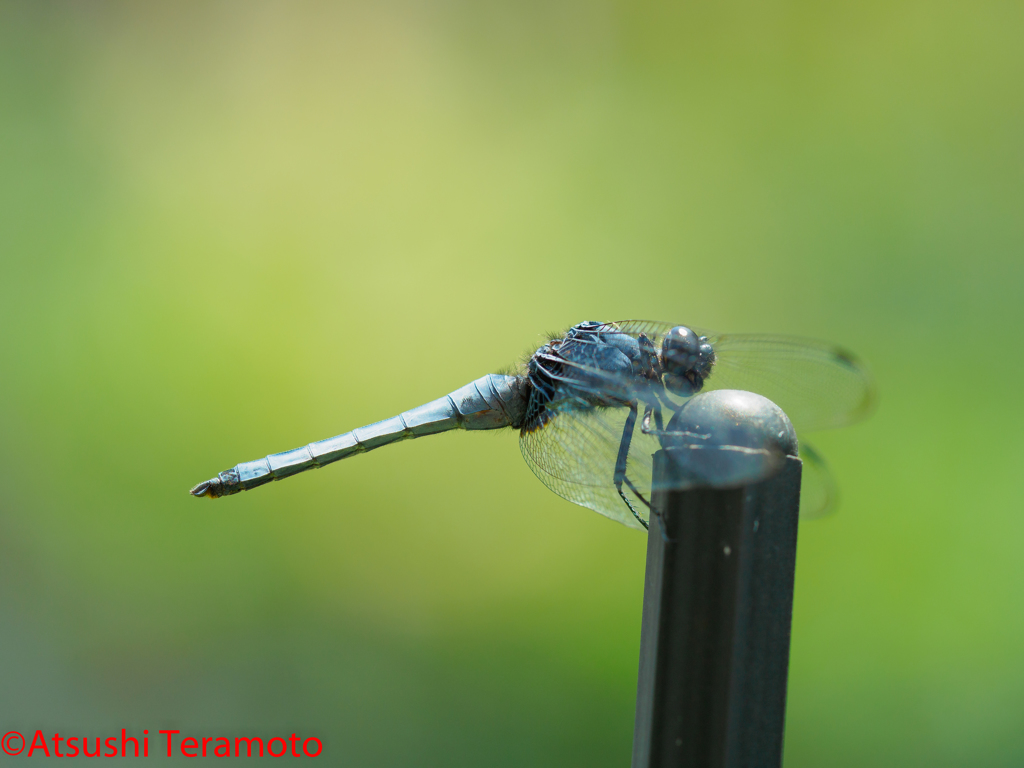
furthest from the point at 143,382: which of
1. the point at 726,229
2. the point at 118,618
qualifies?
the point at 726,229

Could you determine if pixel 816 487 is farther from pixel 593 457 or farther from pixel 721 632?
pixel 721 632

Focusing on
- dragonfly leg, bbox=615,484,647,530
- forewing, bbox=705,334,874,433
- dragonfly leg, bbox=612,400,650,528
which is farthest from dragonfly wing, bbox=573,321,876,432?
dragonfly leg, bbox=615,484,647,530

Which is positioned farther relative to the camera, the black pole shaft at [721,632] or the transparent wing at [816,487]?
the transparent wing at [816,487]

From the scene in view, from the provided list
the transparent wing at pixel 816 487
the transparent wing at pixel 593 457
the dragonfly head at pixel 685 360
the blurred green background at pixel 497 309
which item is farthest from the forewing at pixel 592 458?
the blurred green background at pixel 497 309

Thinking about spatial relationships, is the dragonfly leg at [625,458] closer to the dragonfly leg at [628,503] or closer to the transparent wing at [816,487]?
the dragonfly leg at [628,503]

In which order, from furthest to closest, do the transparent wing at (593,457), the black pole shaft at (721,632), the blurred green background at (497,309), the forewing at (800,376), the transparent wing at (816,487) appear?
the blurred green background at (497,309) → the forewing at (800,376) → the transparent wing at (593,457) → the transparent wing at (816,487) → the black pole shaft at (721,632)

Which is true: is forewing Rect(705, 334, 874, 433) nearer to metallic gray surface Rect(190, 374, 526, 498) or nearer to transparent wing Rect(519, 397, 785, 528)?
transparent wing Rect(519, 397, 785, 528)
